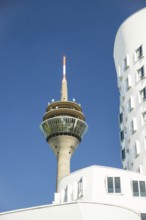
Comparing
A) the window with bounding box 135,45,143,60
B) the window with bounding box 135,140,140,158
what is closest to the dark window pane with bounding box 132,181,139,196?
the window with bounding box 135,140,140,158

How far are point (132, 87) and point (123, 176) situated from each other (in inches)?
596

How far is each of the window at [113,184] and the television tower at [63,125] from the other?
56.5m

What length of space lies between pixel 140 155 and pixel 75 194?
33.1 feet

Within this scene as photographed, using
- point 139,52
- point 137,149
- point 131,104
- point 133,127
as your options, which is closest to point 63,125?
point 139,52

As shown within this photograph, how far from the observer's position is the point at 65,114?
320 ft

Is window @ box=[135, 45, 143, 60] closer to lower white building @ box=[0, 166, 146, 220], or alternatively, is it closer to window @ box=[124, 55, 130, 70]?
window @ box=[124, 55, 130, 70]

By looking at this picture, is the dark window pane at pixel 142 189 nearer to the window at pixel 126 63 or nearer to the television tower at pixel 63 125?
the window at pixel 126 63

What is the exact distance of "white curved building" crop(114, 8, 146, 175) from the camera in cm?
4475

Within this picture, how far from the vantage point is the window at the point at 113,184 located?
3528 cm

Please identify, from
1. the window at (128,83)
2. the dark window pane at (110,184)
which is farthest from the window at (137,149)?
the dark window pane at (110,184)

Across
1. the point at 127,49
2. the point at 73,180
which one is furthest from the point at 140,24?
the point at 73,180

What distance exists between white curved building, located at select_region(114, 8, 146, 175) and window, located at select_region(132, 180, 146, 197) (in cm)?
651

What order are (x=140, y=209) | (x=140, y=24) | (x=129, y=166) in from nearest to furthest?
(x=140, y=209)
(x=129, y=166)
(x=140, y=24)

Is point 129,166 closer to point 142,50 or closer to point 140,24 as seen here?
point 142,50
